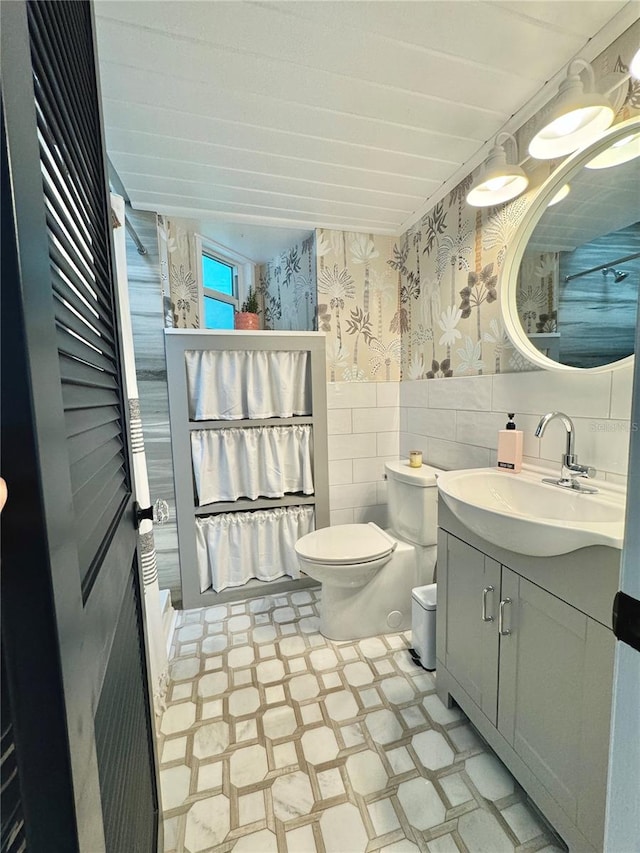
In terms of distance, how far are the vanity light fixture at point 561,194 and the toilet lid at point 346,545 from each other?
5.05ft

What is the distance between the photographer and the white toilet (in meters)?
1.63

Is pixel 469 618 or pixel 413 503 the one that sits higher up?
pixel 413 503

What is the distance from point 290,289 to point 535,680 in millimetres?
2350

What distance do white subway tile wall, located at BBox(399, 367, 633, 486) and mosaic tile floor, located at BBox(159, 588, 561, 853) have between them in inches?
39.6

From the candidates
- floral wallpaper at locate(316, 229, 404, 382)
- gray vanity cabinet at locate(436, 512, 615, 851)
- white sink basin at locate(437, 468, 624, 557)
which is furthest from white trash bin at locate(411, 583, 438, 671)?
floral wallpaper at locate(316, 229, 404, 382)

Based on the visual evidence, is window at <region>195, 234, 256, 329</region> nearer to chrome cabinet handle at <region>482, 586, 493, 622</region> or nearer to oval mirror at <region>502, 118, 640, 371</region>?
oval mirror at <region>502, 118, 640, 371</region>

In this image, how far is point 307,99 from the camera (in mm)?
1192

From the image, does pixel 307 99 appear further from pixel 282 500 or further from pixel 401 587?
pixel 401 587

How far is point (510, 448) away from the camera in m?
1.34

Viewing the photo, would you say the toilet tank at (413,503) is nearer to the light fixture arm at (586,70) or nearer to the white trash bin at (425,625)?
the white trash bin at (425,625)

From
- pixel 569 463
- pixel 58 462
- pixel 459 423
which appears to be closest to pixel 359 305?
pixel 459 423

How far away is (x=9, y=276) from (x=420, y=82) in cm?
145

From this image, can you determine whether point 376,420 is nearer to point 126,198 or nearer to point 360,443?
point 360,443

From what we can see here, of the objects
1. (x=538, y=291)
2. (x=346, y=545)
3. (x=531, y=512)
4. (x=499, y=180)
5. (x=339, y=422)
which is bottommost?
(x=346, y=545)
